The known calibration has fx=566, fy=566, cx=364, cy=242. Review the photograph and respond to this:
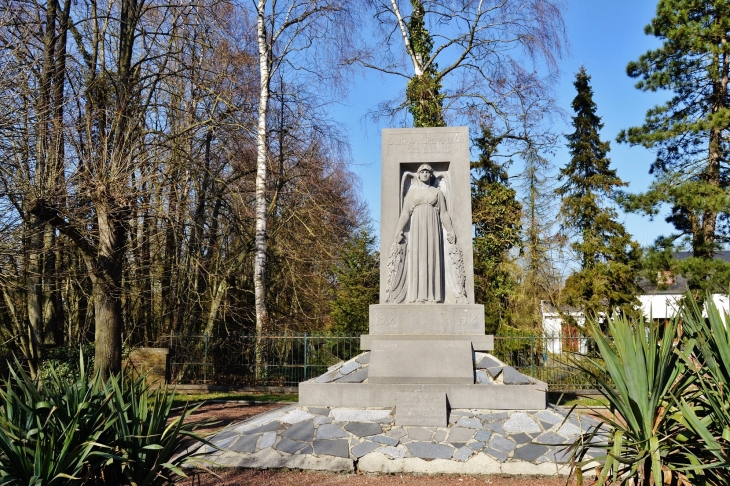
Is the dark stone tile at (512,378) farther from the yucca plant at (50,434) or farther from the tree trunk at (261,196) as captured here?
the tree trunk at (261,196)

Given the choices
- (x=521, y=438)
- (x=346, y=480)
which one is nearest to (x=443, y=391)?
(x=521, y=438)

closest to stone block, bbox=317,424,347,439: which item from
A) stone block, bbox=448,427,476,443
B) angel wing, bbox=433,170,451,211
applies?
stone block, bbox=448,427,476,443

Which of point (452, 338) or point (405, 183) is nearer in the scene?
point (452, 338)

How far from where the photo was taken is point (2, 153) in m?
7.93

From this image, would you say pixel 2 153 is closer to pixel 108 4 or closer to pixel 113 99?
pixel 113 99

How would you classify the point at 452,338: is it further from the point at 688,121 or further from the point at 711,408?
the point at 688,121

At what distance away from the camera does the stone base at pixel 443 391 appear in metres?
6.85

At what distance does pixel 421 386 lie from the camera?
690cm

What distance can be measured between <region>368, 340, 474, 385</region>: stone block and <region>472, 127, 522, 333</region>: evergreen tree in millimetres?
Answer: 9911

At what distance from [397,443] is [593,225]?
1408 cm

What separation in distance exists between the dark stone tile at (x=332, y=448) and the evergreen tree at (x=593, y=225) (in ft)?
38.0

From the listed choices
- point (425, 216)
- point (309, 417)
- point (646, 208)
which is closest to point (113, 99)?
point (425, 216)

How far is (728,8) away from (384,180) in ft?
39.1

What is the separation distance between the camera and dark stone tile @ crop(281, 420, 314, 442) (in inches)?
252
